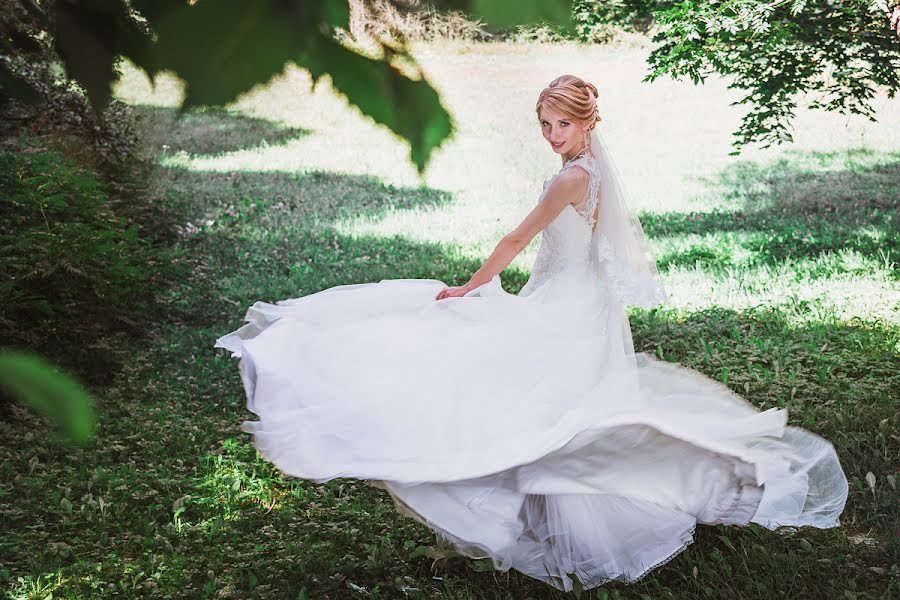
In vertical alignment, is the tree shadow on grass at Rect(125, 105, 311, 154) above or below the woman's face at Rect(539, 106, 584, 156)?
below

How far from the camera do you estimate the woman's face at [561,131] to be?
130 inches

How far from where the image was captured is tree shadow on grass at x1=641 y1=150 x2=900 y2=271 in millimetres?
7363

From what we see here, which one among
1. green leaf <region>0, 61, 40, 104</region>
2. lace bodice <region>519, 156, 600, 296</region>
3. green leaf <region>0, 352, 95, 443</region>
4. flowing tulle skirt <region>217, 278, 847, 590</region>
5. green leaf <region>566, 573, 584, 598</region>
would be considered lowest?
green leaf <region>566, 573, 584, 598</region>

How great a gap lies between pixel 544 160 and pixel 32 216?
Result: 316 inches

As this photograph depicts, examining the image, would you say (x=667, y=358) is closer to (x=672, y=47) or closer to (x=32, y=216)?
(x=672, y=47)

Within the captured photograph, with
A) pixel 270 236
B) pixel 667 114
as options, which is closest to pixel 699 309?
pixel 270 236

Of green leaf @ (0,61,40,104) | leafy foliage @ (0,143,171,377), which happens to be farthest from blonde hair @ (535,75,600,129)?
leafy foliage @ (0,143,171,377)

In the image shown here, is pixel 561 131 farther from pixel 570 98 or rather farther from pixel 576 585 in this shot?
pixel 576 585

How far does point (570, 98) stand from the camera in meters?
3.21

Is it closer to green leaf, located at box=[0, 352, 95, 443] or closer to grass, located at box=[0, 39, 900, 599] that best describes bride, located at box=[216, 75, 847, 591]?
grass, located at box=[0, 39, 900, 599]

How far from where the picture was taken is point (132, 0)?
633mm

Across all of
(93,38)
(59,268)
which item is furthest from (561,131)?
(59,268)

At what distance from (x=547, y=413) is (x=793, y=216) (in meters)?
6.67

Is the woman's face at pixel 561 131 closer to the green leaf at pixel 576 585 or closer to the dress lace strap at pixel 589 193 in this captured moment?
the dress lace strap at pixel 589 193
